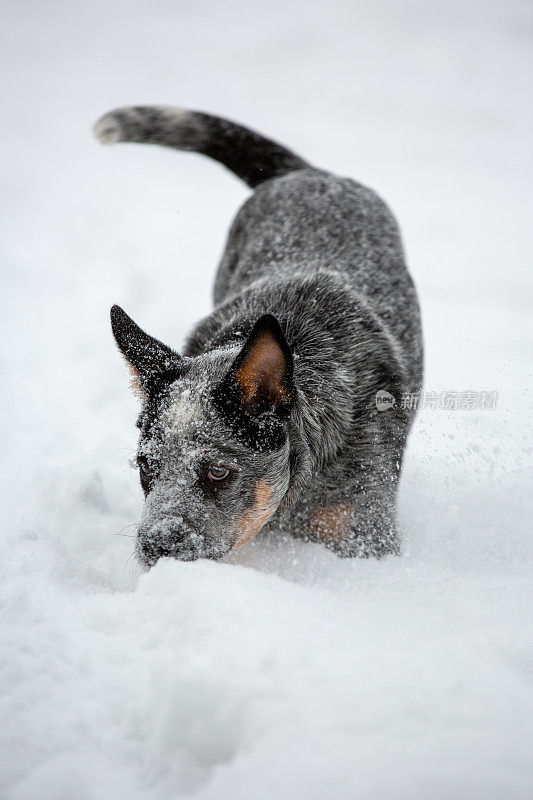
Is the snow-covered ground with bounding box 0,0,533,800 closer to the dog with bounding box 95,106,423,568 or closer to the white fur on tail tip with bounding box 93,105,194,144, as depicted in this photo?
the dog with bounding box 95,106,423,568

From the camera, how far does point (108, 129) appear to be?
465 centimetres

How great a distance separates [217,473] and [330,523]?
664mm

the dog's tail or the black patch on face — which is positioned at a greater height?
the dog's tail

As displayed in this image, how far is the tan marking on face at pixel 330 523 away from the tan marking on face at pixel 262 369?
66 centimetres

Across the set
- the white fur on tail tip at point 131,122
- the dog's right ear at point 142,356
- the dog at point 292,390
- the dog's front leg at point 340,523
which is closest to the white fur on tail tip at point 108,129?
the white fur on tail tip at point 131,122

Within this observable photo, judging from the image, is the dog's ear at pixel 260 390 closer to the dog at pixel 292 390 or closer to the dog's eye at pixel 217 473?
the dog at pixel 292 390

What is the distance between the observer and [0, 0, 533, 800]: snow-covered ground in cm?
144

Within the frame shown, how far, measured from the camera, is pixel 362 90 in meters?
9.71

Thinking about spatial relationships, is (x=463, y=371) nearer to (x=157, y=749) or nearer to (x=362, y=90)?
(x=157, y=749)

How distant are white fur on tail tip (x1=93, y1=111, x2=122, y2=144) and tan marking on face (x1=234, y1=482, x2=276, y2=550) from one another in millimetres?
3461

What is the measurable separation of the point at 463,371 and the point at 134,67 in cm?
848

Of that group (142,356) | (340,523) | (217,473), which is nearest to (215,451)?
(217,473)

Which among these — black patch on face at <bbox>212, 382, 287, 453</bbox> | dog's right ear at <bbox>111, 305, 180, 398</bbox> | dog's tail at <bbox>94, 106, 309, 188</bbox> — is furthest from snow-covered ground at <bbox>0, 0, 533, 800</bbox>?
dog's tail at <bbox>94, 106, 309, 188</bbox>

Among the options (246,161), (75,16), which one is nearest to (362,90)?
(75,16)
